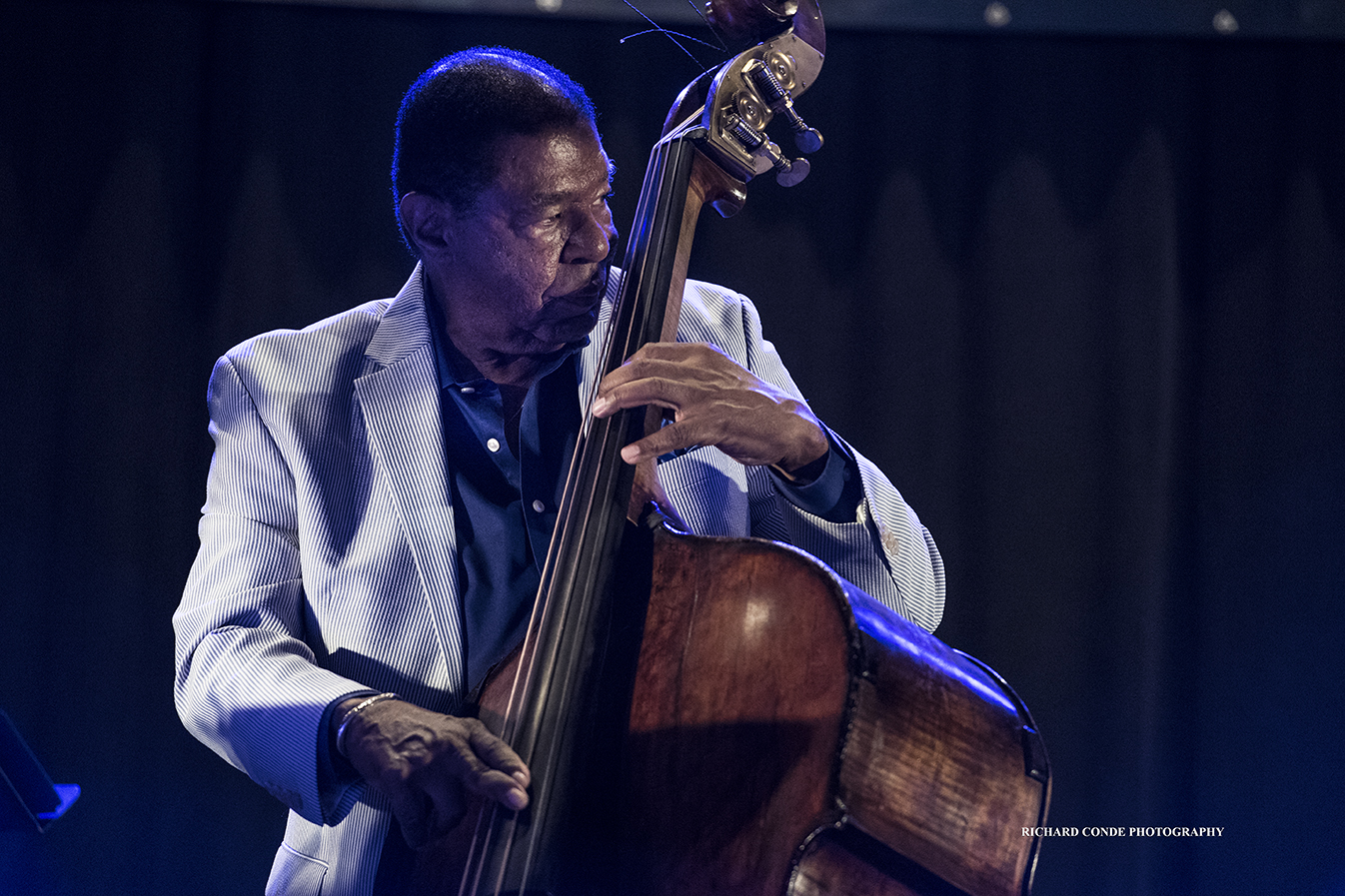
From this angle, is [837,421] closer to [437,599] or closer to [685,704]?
[437,599]

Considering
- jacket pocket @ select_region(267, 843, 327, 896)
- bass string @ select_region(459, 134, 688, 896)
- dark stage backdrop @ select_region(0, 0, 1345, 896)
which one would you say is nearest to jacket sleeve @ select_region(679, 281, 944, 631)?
bass string @ select_region(459, 134, 688, 896)

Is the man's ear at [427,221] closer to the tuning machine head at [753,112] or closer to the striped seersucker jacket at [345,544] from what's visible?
the striped seersucker jacket at [345,544]

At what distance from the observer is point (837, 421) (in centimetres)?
272

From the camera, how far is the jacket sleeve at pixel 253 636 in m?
1.19

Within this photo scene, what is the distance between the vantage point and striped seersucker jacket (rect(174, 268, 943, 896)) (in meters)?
1.29

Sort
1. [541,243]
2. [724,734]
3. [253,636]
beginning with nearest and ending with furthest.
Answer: [724,734]
[253,636]
[541,243]

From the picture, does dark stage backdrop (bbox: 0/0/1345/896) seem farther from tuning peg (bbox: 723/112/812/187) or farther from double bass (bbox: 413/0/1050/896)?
double bass (bbox: 413/0/1050/896)

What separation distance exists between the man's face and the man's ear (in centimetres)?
7

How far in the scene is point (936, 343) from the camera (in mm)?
2725

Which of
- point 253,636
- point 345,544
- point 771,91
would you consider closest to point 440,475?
point 345,544

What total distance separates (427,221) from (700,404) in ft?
2.22

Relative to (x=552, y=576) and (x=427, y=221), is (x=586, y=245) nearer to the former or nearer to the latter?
(x=427, y=221)

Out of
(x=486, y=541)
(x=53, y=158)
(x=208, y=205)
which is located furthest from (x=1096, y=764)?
(x=53, y=158)

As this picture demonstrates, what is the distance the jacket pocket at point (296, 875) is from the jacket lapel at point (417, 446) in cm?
31
